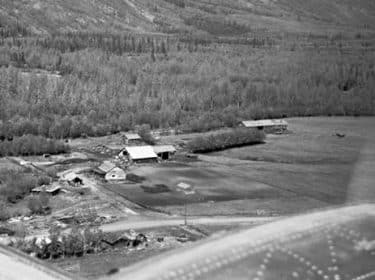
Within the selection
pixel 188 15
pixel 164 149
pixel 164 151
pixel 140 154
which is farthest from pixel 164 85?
pixel 188 15

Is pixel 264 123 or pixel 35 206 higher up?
pixel 264 123

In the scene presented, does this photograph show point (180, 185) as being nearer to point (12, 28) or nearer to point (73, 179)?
point (73, 179)

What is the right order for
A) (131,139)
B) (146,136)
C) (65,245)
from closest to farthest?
1. (65,245)
2. (131,139)
3. (146,136)

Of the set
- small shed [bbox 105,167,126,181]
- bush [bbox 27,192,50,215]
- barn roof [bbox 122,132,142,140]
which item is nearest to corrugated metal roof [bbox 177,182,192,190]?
small shed [bbox 105,167,126,181]

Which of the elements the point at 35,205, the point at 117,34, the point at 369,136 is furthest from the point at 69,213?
the point at 117,34

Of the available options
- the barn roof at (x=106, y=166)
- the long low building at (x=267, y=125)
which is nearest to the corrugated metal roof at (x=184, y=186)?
the barn roof at (x=106, y=166)

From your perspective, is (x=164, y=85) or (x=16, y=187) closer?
(x=16, y=187)

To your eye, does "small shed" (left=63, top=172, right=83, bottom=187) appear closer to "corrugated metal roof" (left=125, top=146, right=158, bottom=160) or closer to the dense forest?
"corrugated metal roof" (left=125, top=146, right=158, bottom=160)

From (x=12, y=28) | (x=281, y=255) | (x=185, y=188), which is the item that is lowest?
(x=185, y=188)
